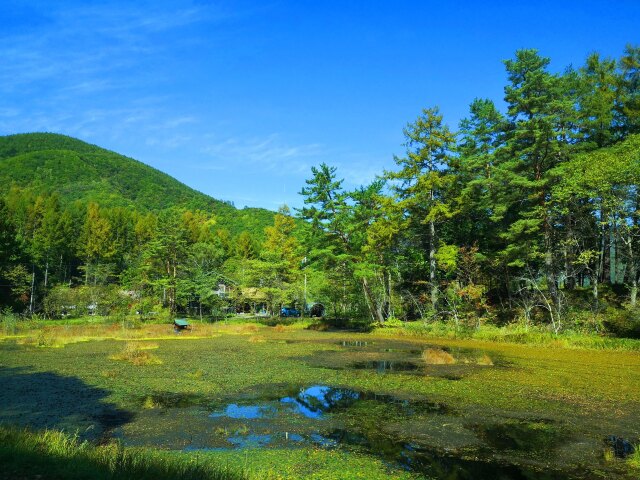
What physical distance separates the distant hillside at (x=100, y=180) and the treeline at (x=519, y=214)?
196 feet

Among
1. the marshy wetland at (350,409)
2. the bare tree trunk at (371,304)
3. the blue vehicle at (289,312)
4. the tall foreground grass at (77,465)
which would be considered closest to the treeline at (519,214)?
the bare tree trunk at (371,304)

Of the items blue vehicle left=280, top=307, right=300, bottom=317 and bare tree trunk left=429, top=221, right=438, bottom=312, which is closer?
bare tree trunk left=429, top=221, right=438, bottom=312

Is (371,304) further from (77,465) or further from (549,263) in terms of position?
(77,465)

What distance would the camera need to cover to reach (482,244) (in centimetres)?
3734

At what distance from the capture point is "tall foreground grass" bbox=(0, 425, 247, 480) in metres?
4.60

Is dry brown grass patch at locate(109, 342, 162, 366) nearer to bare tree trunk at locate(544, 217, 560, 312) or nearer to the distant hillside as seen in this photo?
bare tree trunk at locate(544, 217, 560, 312)

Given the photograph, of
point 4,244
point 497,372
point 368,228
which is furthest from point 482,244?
point 4,244

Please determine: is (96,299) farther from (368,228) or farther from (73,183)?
(73,183)

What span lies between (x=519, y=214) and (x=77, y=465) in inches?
1205

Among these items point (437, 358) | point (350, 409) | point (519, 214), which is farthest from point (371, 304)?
point (350, 409)

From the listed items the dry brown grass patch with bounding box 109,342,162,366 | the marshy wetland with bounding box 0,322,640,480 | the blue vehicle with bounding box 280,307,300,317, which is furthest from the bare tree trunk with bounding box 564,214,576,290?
the blue vehicle with bounding box 280,307,300,317

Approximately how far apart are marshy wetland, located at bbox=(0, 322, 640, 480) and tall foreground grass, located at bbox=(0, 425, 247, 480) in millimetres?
1050

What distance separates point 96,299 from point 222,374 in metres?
36.6

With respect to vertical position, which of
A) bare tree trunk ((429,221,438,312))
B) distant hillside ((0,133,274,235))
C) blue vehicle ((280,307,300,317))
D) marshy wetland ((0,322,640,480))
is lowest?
blue vehicle ((280,307,300,317))
